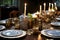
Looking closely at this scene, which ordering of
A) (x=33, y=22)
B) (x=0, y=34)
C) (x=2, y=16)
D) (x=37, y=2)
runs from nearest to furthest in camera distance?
(x=0, y=34) < (x=33, y=22) < (x=2, y=16) < (x=37, y=2)

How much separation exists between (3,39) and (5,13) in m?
3.87

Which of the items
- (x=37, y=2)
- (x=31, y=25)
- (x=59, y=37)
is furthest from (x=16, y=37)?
(x=37, y=2)

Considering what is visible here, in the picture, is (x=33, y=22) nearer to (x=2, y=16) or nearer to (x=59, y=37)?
(x=59, y=37)

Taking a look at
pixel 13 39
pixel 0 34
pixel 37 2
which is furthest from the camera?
pixel 37 2

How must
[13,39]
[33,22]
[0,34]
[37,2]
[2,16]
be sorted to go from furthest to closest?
[37,2]
[2,16]
[33,22]
[0,34]
[13,39]

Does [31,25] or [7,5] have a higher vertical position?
[7,5]

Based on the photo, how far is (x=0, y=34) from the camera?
1.50m

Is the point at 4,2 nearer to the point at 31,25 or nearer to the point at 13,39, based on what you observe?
the point at 31,25

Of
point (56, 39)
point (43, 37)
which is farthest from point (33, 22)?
point (56, 39)

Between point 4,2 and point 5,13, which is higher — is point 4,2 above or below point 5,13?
above

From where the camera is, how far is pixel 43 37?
1.55m

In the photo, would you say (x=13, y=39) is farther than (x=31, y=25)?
No

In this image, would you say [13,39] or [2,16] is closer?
[13,39]

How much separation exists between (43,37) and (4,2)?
13.4 feet
